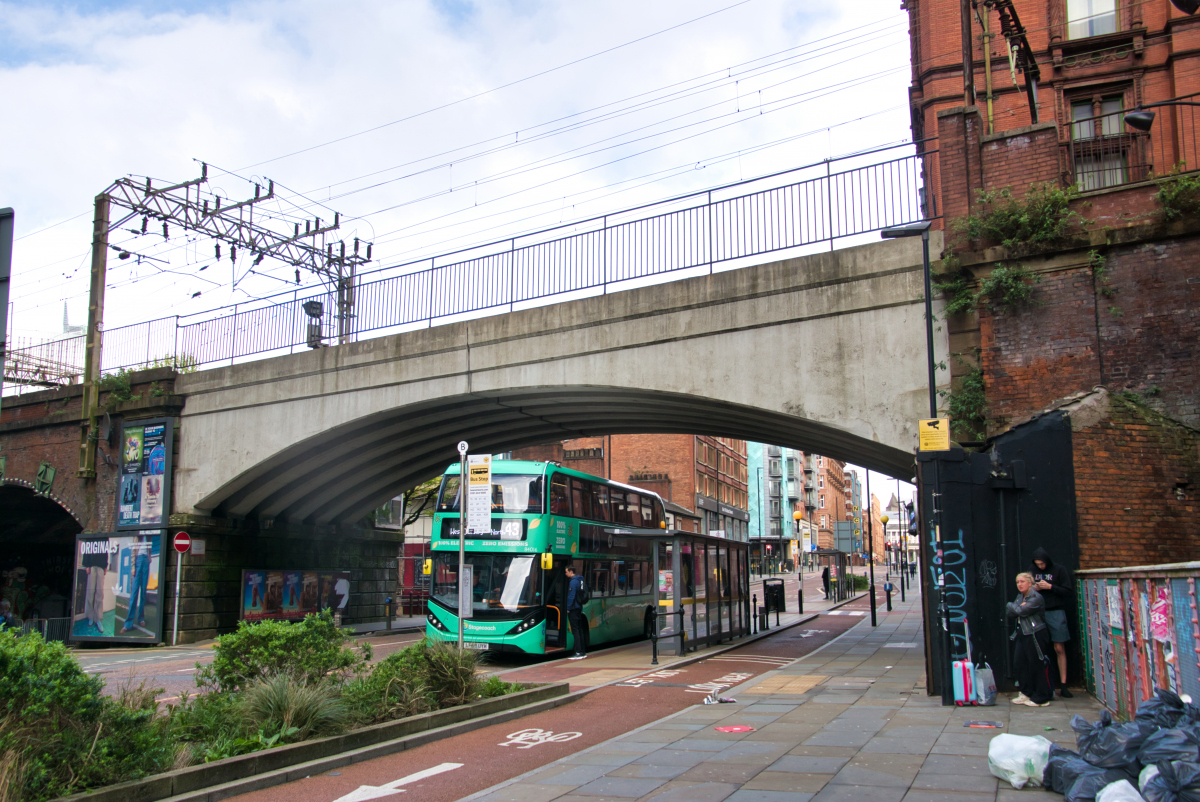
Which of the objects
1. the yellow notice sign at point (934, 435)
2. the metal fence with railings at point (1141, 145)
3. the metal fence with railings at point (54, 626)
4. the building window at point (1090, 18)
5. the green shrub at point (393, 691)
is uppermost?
the building window at point (1090, 18)

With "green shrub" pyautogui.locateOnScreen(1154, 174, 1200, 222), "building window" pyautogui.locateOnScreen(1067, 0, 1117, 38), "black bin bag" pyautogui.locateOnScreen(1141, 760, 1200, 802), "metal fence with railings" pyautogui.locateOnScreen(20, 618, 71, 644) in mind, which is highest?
"building window" pyautogui.locateOnScreen(1067, 0, 1117, 38)

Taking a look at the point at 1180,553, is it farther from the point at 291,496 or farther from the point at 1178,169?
the point at 291,496

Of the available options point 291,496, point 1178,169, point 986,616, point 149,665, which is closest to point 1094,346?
point 1178,169

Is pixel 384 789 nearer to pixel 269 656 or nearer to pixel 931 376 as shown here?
pixel 269 656

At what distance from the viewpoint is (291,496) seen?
1054 inches

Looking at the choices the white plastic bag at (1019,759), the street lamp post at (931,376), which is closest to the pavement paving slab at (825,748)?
the white plastic bag at (1019,759)

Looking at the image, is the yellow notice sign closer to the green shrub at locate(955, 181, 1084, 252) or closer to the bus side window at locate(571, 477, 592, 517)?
the green shrub at locate(955, 181, 1084, 252)

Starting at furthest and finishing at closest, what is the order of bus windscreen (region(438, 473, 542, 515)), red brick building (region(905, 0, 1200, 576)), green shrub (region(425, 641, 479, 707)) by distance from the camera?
→ 1. bus windscreen (region(438, 473, 542, 515))
2. red brick building (region(905, 0, 1200, 576))
3. green shrub (region(425, 641, 479, 707))

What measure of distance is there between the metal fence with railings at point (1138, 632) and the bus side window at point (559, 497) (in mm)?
10156

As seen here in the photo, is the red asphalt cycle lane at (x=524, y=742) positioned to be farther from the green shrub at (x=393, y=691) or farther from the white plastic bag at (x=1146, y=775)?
the white plastic bag at (x=1146, y=775)

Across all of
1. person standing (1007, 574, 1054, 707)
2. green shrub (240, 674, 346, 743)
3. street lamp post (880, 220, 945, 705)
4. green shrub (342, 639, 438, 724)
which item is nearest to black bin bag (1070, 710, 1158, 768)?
person standing (1007, 574, 1054, 707)

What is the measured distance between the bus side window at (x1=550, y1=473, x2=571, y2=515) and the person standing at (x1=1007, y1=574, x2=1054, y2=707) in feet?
32.3

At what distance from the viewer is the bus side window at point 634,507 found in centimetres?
2340

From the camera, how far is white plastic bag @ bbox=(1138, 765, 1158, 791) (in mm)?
5141
